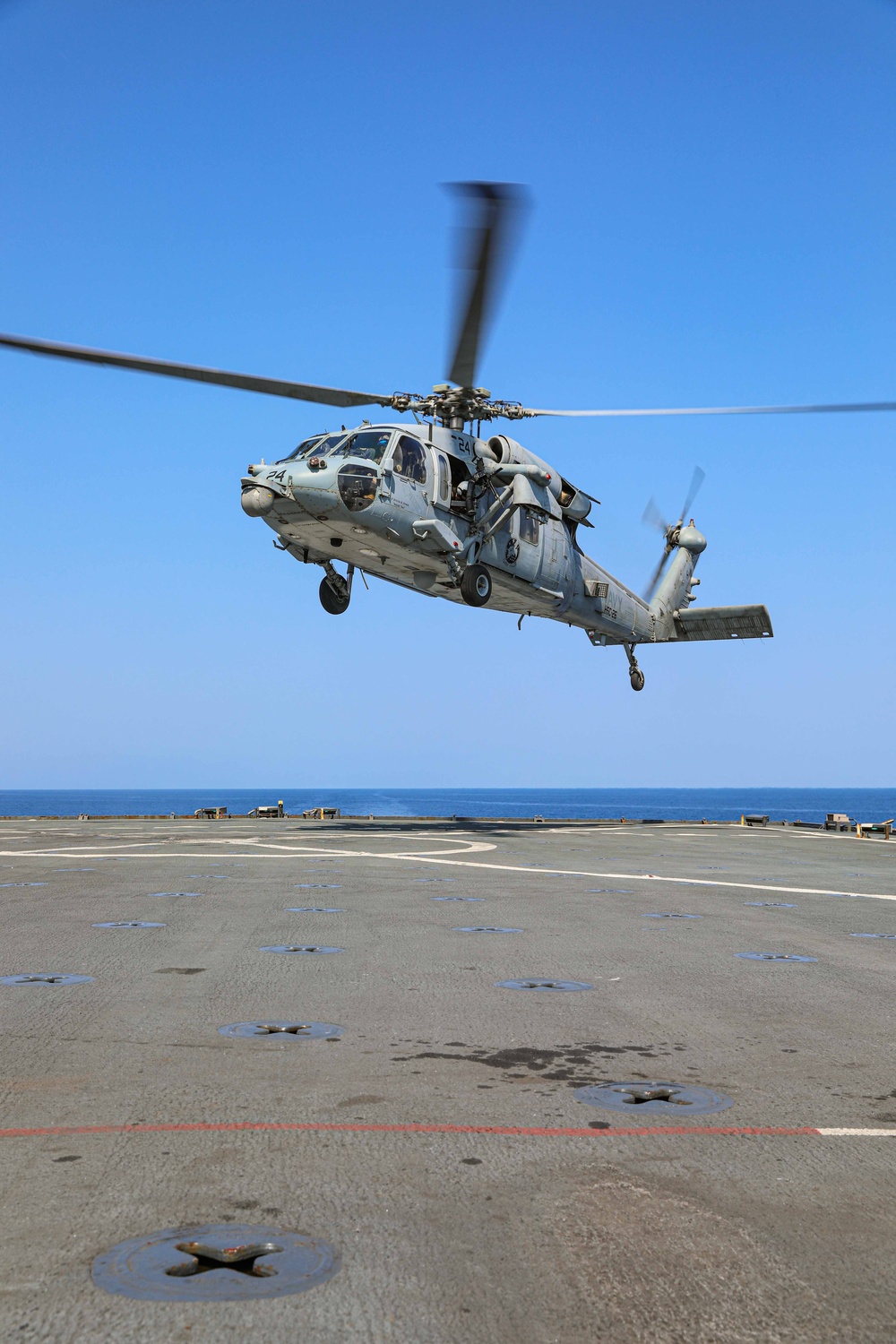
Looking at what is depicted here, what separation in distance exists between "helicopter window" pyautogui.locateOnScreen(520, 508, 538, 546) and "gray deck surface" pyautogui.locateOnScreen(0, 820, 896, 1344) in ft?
67.3

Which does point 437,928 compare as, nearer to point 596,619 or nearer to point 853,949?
point 853,949

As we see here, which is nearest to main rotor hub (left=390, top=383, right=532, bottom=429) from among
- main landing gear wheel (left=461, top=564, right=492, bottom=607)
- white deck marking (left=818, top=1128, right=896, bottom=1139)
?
main landing gear wheel (left=461, top=564, right=492, bottom=607)

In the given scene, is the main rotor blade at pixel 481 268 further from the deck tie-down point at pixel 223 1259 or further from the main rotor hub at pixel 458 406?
the deck tie-down point at pixel 223 1259

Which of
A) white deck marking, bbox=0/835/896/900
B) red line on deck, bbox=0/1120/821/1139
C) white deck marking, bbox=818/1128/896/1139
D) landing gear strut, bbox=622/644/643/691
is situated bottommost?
white deck marking, bbox=818/1128/896/1139

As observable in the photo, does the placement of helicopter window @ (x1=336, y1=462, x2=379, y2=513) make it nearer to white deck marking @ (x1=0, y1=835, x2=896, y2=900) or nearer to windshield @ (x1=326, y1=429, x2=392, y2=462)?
windshield @ (x1=326, y1=429, x2=392, y2=462)

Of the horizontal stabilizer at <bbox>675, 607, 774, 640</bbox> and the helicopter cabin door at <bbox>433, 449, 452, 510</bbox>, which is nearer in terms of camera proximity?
the helicopter cabin door at <bbox>433, 449, 452, 510</bbox>

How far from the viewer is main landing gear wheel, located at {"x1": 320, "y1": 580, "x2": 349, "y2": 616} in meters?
30.7

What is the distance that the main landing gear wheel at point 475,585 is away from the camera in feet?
95.3

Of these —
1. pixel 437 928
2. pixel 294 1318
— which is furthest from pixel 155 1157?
pixel 437 928

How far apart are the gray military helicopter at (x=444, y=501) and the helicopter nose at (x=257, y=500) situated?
0.02 meters

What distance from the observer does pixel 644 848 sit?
24.5 m

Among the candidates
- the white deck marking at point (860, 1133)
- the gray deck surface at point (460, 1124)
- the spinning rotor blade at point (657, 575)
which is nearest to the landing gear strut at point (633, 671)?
the spinning rotor blade at point (657, 575)

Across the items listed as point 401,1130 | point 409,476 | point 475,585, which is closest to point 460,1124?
point 401,1130

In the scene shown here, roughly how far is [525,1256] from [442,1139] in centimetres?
116
